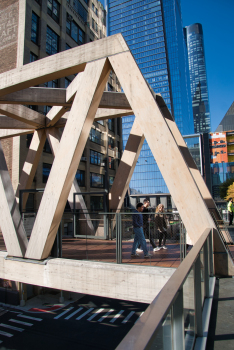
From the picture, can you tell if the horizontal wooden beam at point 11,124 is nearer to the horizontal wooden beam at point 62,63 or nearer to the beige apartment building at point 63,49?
the horizontal wooden beam at point 62,63

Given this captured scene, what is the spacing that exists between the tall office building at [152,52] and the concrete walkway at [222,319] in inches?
3465

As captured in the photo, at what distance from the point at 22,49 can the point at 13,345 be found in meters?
22.1

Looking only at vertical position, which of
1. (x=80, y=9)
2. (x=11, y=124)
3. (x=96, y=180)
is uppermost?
(x=80, y=9)

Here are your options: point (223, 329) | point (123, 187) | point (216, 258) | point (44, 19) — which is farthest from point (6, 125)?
point (44, 19)

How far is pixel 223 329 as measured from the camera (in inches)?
128

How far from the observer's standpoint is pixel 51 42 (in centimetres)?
2645

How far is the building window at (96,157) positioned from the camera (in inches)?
1363

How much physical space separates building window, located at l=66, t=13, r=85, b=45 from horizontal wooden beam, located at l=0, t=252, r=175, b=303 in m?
30.4

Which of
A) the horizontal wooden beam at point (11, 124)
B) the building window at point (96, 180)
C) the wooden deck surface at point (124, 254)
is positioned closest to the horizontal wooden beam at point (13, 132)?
the horizontal wooden beam at point (11, 124)

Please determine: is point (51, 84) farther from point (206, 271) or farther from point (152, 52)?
point (152, 52)

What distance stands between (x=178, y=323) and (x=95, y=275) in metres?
4.77

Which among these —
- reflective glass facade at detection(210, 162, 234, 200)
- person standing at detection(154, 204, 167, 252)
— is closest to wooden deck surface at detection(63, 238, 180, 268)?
person standing at detection(154, 204, 167, 252)

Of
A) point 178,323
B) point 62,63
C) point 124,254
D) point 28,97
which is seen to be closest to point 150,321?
point 178,323

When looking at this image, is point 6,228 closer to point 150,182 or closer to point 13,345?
point 13,345
